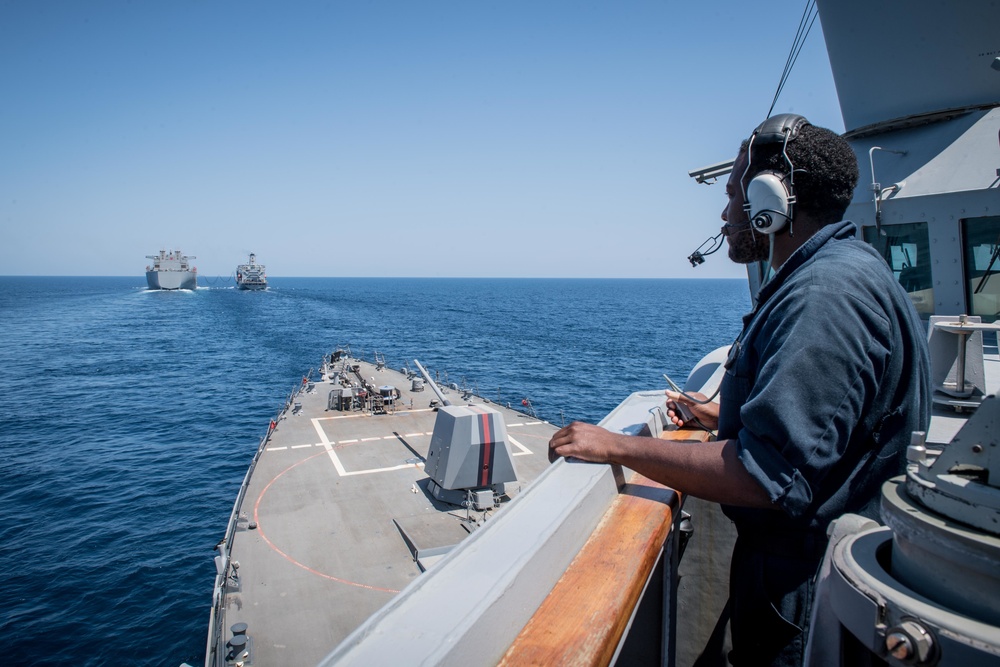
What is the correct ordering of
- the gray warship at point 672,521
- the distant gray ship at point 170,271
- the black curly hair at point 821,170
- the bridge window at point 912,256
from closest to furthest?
1. the gray warship at point 672,521
2. the black curly hair at point 821,170
3. the bridge window at point 912,256
4. the distant gray ship at point 170,271

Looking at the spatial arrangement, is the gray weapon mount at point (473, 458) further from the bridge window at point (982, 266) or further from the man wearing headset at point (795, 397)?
the man wearing headset at point (795, 397)

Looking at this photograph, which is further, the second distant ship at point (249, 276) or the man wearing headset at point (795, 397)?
the second distant ship at point (249, 276)

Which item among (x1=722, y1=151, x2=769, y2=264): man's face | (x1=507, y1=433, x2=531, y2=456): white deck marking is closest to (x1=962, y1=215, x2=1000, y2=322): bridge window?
(x1=722, y1=151, x2=769, y2=264): man's face

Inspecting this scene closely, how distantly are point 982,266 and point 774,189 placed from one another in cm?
622

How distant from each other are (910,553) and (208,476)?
99.0ft

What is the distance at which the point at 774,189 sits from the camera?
2055 millimetres

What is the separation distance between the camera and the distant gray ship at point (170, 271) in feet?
462

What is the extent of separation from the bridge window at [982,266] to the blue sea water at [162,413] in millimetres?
16687

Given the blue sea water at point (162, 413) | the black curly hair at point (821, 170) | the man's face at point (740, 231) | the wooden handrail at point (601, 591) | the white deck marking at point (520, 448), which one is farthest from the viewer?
the white deck marking at point (520, 448)

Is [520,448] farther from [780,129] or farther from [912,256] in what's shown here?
[780,129]

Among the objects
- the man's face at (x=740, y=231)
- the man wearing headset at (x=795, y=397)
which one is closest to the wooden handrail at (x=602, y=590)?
the man wearing headset at (x=795, y=397)

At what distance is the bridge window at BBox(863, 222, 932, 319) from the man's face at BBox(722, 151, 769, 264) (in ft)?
19.7

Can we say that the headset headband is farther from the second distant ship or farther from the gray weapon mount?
the second distant ship

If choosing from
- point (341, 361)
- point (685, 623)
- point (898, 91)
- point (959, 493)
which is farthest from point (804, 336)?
point (341, 361)
